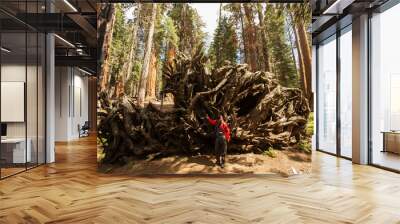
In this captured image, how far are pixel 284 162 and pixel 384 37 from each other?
3.35m

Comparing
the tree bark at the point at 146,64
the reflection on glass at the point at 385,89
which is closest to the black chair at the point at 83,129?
the tree bark at the point at 146,64

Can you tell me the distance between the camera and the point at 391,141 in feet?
24.2

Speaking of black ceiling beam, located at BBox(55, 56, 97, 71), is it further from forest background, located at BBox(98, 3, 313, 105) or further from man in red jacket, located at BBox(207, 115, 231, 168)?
man in red jacket, located at BBox(207, 115, 231, 168)

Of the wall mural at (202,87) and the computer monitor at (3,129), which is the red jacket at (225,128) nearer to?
the wall mural at (202,87)

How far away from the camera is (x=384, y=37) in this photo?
7.50 metres

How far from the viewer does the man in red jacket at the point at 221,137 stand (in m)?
6.73

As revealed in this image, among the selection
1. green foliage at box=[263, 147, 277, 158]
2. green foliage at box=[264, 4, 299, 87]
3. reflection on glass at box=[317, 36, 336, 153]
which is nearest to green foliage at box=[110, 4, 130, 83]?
green foliage at box=[264, 4, 299, 87]

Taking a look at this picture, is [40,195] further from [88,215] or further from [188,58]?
[188,58]

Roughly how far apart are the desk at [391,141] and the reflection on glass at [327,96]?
2.43m

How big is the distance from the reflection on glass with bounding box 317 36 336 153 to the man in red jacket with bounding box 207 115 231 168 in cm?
451

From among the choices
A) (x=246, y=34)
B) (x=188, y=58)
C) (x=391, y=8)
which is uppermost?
(x=391, y=8)

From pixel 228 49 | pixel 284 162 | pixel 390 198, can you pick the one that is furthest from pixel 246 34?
pixel 390 198

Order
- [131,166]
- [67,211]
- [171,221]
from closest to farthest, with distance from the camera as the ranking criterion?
[171,221] < [67,211] < [131,166]

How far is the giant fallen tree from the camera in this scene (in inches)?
271
